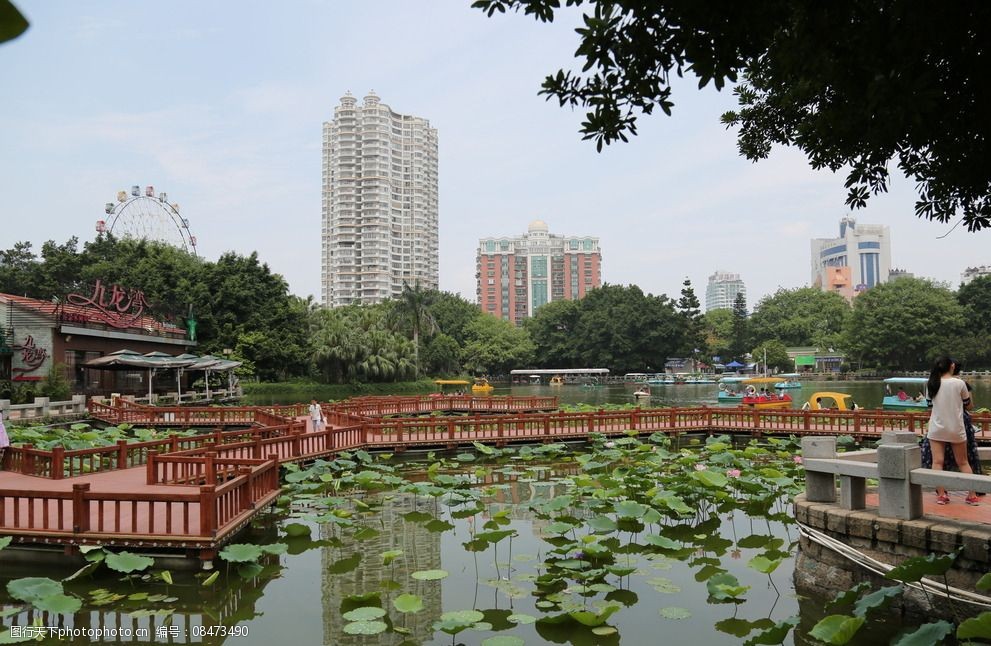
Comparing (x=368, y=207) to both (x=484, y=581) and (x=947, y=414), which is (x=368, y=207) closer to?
(x=484, y=581)

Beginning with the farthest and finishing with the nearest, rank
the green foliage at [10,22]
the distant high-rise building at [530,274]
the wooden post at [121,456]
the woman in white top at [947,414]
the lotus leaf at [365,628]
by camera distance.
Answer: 1. the distant high-rise building at [530,274]
2. the wooden post at [121,456]
3. the woman in white top at [947,414]
4. the lotus leaf at [365,628]
5. the green foliage at [10,22]

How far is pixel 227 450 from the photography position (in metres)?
12.6

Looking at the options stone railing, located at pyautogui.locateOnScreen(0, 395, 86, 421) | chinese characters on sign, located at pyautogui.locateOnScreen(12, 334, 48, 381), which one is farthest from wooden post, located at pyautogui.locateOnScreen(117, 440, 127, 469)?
chinese characters on sign, located at pyautogui.locateOnScreen(12, 334, 48, 381)

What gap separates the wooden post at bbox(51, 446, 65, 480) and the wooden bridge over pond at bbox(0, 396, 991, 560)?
0.02 m

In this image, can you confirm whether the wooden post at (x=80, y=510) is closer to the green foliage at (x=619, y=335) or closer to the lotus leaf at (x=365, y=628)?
the lotus leaf at (x=365, y=628)

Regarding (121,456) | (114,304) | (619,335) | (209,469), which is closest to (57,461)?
(121,456)

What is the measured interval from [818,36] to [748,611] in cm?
567

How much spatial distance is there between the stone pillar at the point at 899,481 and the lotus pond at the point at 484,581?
96 cm

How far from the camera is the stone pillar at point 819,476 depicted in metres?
7.77

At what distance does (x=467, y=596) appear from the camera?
784cm

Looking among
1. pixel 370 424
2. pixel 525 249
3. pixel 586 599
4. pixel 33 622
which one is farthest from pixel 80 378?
pixel 525 249

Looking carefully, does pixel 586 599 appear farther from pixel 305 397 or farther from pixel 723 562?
pixel 305 397

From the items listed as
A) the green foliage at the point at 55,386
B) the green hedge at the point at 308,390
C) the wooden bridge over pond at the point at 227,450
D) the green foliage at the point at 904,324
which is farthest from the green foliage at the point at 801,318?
the green foliage at the point at 55,386

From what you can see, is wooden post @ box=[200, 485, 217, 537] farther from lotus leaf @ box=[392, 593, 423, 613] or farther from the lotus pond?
lotus leaf @ box=[392, 593, 423, 613]
